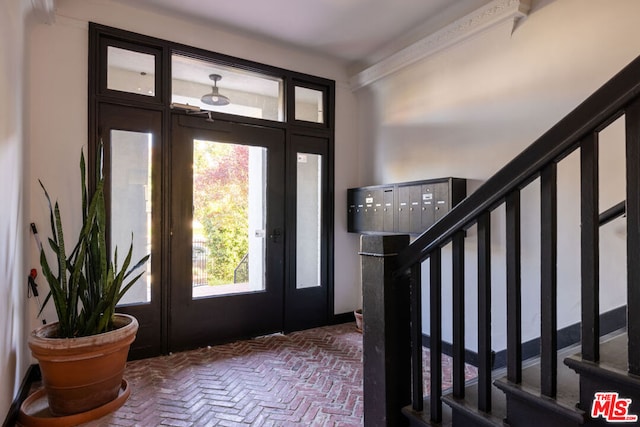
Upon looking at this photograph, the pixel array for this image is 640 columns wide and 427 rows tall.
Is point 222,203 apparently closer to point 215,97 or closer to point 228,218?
point 228,218

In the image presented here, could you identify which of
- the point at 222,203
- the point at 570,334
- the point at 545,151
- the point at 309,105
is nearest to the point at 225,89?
the point at 309,105

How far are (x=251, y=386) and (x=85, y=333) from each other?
1212 mm

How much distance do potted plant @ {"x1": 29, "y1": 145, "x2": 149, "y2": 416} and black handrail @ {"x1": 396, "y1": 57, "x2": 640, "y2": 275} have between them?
2.11m

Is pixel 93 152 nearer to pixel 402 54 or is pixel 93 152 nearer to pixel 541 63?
pixel 402 54

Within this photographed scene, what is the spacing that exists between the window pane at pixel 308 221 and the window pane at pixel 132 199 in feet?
5.20

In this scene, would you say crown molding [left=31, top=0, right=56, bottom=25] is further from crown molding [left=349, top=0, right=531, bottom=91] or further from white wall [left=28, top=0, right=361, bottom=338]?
crown molding [left=349, top=0, right=531, bottom=91]

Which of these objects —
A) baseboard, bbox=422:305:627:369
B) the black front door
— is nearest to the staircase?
baseboard, bbox=422:305:627:369

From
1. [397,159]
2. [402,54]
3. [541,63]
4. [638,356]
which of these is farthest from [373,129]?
[638,356]

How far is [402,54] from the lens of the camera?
3.73m

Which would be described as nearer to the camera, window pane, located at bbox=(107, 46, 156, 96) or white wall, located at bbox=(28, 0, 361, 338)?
white wall, located at bbox=(28, 0, 361, 338)

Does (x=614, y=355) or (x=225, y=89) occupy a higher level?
(x=225, y=89)

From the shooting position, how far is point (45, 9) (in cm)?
273

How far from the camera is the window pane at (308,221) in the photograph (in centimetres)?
420

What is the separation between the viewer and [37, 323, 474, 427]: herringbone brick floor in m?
2.29
